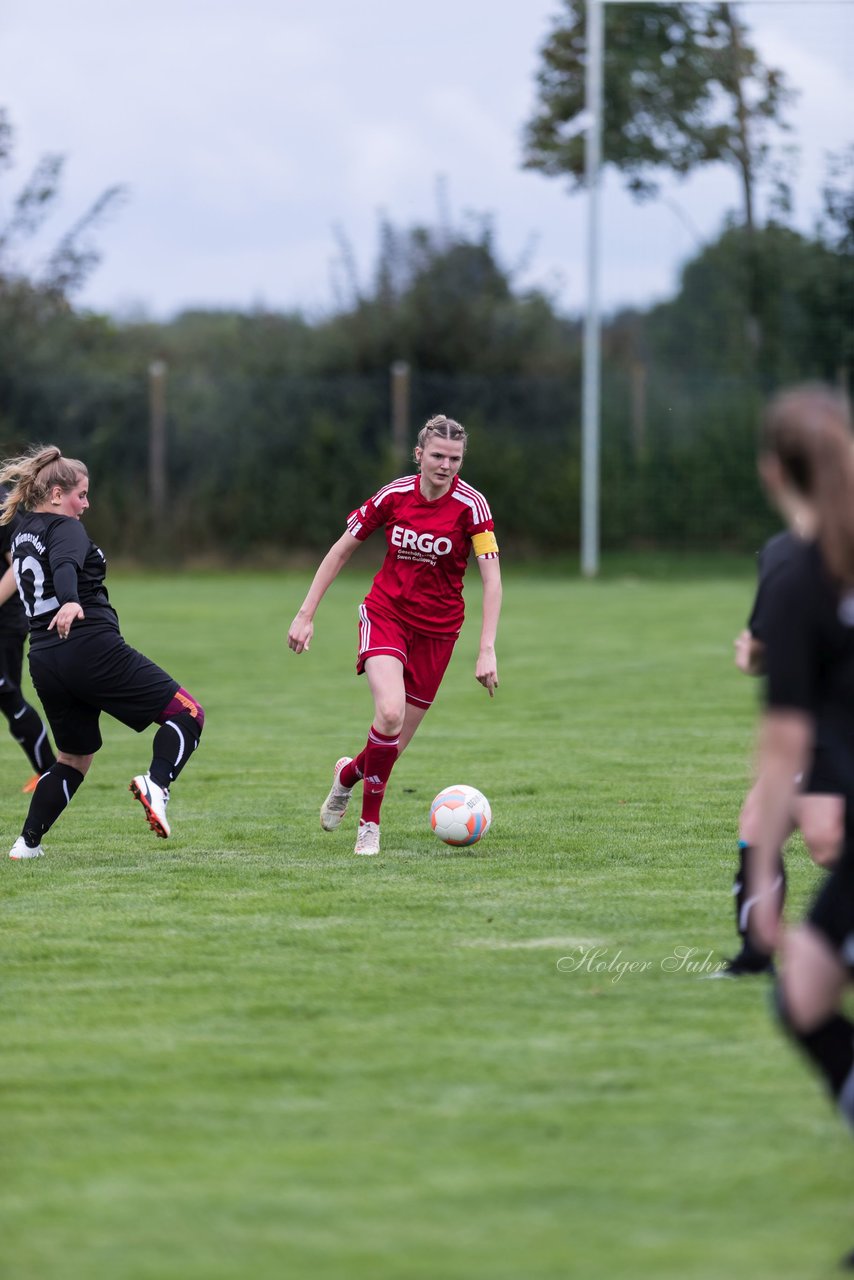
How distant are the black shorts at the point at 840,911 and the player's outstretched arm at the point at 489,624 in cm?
338

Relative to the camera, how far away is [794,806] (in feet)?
13.2

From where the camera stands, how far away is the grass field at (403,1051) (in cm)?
304

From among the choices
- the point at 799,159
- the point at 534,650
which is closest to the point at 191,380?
the point at 799,159

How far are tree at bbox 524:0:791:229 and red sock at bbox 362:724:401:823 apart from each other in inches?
757

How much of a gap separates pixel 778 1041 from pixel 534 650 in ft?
36.2

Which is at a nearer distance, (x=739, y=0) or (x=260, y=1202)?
(x=260, y=1202)

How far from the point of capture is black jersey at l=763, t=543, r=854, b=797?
289 cm

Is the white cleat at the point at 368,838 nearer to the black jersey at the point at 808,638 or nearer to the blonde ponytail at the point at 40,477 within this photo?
the blonde ponytail at the point at 40,477

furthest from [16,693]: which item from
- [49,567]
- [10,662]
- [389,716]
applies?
[389,716]

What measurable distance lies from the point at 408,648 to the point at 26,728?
101 inches

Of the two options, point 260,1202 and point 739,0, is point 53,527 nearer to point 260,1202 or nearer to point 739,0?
point 260,1202

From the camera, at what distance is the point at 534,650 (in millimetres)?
15133

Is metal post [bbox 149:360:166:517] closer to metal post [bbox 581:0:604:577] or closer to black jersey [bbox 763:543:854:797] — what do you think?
metal post [bbox 581:0:604:577]

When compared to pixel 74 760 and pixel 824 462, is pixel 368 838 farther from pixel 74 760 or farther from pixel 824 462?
pixel 824 462
